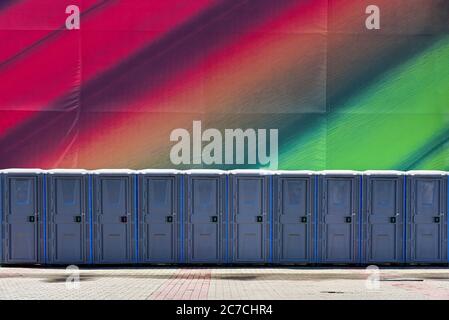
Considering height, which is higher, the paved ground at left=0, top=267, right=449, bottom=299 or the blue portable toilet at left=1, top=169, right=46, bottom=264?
the blue portable toilet at left=1, top=169, right=46, bottom=264

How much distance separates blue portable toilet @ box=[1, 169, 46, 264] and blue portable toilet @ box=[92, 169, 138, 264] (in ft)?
3.57

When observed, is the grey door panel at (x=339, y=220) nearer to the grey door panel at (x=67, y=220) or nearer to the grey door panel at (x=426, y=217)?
the grey door panel at (x=426, y=217)

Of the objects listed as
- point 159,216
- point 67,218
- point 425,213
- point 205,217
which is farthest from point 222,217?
point 425,213

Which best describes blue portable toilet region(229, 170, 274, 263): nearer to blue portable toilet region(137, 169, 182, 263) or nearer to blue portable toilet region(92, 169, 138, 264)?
blue portable toilet region(137, 169, 182, 263)

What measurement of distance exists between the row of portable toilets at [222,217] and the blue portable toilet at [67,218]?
2cm

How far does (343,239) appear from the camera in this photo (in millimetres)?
13758

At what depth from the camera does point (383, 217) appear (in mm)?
13773

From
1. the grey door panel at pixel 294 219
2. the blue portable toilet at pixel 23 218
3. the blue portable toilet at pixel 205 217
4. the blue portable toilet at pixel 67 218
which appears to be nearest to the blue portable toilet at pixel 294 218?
the grey door panel at pixel 294 219

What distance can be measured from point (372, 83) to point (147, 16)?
532 cm

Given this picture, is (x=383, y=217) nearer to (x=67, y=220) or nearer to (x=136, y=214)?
(x=136, y=214)

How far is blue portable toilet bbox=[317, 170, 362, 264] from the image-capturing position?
1371 centimetres

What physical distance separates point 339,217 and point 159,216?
11.8ft

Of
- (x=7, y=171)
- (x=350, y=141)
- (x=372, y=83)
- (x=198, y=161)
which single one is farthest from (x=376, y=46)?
(x=7, y=171)

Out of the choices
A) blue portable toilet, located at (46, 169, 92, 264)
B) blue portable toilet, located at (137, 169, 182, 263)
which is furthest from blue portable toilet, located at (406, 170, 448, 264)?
blue portable toilet, located at (46, 169, 92, 264)
